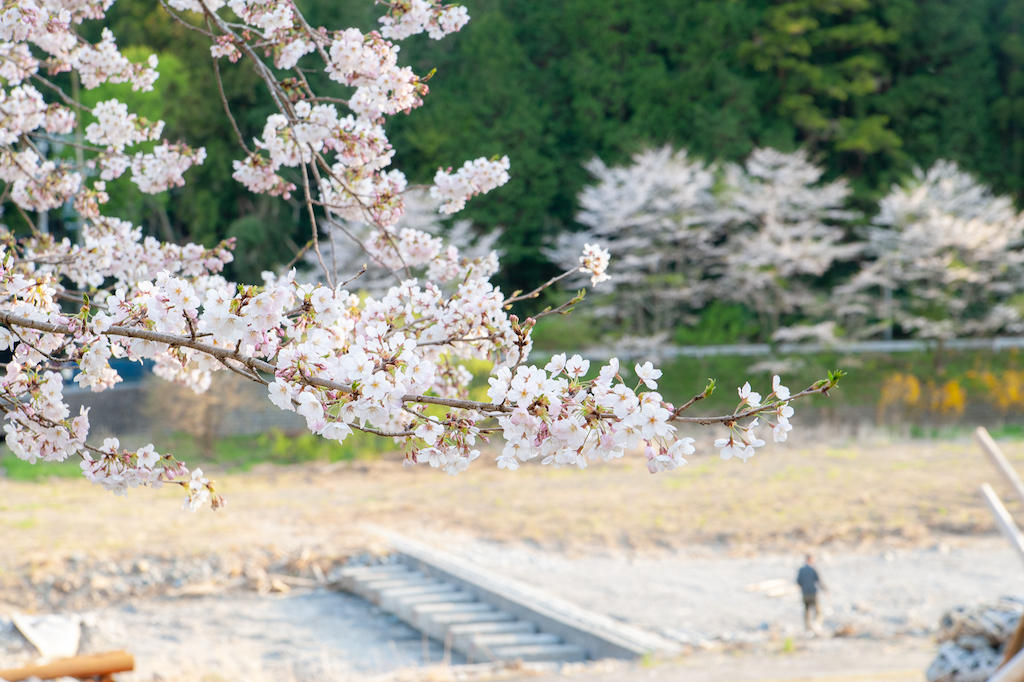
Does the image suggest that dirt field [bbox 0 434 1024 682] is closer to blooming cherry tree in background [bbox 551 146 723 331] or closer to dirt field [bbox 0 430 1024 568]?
dirt field [bbox 0 430 1024 568]

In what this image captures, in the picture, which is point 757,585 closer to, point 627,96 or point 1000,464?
point 1000,464

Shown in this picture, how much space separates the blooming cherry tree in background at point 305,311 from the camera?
1.49 meters

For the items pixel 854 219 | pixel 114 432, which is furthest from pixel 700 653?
pixel 854 219

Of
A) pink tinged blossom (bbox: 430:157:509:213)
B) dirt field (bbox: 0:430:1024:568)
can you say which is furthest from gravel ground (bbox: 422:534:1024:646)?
pink tinged blossom (bbox: 430:157:509:213)

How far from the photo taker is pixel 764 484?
11703 millimetres

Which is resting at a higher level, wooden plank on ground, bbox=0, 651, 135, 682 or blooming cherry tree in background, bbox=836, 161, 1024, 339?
blooming cherry tree in background, bbox=836, 161, 1024, 339

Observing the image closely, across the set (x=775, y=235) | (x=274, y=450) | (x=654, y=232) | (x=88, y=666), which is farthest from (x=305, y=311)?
(x=775, y=235)

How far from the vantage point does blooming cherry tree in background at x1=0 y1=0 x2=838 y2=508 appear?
4.90ft

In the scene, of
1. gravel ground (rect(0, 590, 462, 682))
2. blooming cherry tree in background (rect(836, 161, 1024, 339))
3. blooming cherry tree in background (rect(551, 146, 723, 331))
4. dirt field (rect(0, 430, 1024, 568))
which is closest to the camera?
gravel ground (rect(0, 590, 462, 682))

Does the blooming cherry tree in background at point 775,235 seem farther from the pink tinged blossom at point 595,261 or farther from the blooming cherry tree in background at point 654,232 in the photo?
the pink tinged blossom at point 595,261

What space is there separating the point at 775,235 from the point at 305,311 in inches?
631

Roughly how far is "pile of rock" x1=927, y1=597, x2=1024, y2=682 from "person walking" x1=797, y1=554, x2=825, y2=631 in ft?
8.02

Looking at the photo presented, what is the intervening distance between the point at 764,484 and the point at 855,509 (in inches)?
56.7

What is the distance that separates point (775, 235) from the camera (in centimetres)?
1703
